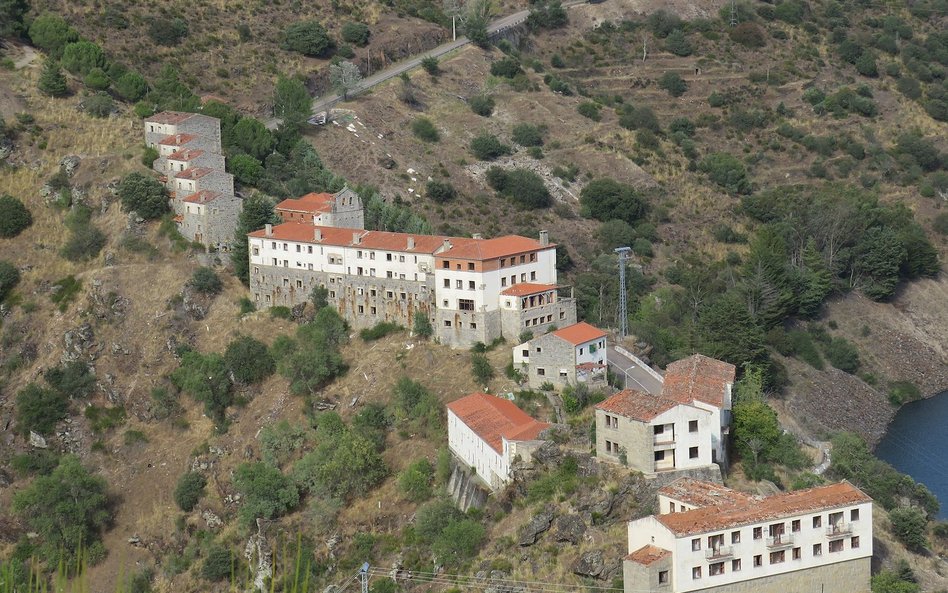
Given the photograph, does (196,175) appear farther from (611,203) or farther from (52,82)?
(611,203)

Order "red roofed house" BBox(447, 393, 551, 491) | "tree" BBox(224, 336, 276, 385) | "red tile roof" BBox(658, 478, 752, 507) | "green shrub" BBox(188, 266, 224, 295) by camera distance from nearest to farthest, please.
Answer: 1. "red tile roof" BBox(658, 478, 752, 507)
2. "red roofed house" BBox(447, 393, 551, 491)
3. "tree" BBox(224, 336, 276, 385)
4. "green shrub" BBox(188, 266, 224, 295)

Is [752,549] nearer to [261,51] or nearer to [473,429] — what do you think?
[473,429]

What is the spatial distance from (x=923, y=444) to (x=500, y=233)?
40906mm

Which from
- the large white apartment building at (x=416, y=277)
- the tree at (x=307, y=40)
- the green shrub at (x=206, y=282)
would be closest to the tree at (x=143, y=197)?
the green shrub at (x=206, y=282)

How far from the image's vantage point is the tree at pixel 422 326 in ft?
319

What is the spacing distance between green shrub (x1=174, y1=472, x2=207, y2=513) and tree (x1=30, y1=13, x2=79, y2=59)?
186 feet

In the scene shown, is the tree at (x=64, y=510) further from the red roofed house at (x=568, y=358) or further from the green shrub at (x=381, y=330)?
the red roofed house at (x=568, y=358)

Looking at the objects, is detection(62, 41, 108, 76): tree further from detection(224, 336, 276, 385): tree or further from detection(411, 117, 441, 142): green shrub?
detection(224, 336, 276, 385): tree

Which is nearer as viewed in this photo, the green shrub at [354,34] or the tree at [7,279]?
the tree at [7,279]

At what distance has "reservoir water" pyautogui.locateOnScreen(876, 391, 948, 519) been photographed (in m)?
102

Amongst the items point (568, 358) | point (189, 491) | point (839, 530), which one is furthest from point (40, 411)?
point (839, 530)

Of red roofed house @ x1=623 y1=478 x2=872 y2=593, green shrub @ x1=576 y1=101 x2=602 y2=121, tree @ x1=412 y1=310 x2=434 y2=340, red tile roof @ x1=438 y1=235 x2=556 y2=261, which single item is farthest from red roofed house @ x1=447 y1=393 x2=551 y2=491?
green shrub @ x1=576 y1=101 x2=602 y2=121

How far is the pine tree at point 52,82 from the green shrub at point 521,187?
39.2m

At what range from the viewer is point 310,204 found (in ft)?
364
